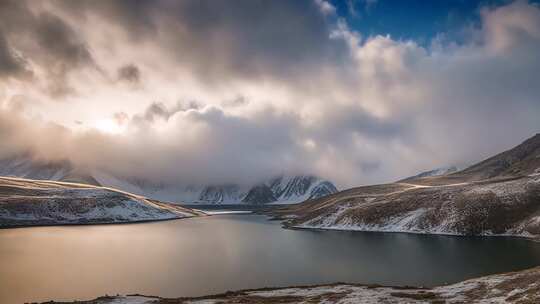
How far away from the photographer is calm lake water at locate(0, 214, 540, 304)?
5597cm

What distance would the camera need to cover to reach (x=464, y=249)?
87.2 metres

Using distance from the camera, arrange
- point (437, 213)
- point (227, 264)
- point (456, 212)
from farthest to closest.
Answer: point (437, 213) < point (456, 212) < point (227, 264)

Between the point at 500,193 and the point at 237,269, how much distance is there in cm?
11220

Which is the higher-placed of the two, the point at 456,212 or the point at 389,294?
the point at 456,212

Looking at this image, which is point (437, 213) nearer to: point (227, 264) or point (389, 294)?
point (227, 264)

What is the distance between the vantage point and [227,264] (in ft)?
243

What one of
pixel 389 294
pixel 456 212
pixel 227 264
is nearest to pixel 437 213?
pixel 456 212

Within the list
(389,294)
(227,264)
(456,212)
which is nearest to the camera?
(389,294)

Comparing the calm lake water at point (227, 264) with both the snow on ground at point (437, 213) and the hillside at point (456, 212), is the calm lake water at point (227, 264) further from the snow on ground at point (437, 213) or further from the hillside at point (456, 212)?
the snow on ground at point (437, 213)

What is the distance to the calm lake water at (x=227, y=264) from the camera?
55969 mm

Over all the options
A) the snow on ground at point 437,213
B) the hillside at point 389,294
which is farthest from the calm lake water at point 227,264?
the snow on ground at point 437,213

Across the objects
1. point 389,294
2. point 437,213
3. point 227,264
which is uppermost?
point 437,213

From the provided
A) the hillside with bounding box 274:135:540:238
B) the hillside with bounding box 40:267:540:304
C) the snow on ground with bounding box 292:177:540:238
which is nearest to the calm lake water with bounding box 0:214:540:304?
the hillside with bounding box 40:267:540:304

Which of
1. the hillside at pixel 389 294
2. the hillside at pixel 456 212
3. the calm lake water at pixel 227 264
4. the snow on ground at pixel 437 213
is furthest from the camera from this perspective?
the snow on ground at pixel 437 213
